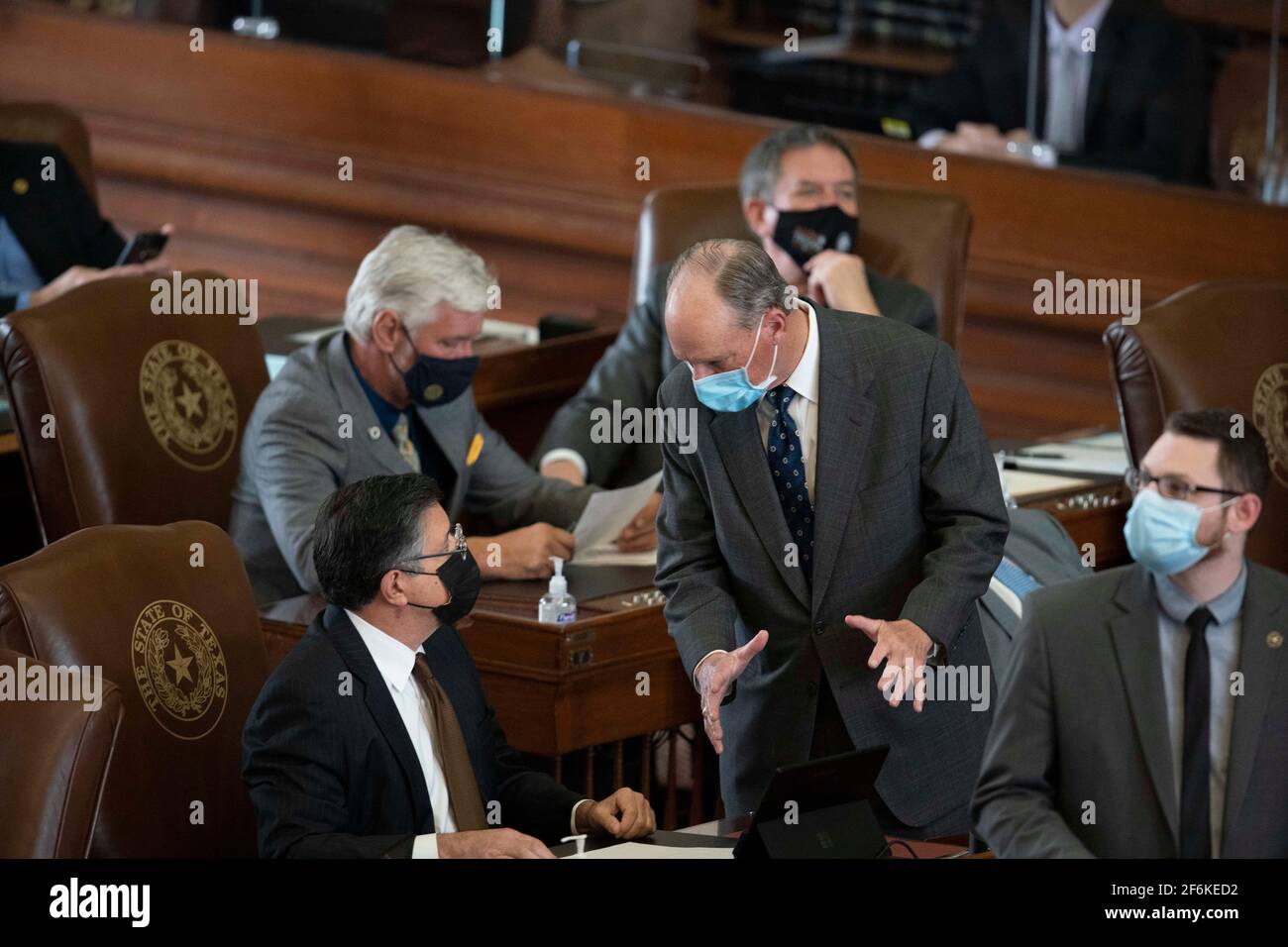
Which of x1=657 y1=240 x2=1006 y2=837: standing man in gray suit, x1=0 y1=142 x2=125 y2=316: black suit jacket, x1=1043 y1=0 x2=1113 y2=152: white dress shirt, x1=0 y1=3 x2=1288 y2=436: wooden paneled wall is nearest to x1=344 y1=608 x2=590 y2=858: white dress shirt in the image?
x1=657 y1=240 x2=1006 y2=837: standing man in gray suit

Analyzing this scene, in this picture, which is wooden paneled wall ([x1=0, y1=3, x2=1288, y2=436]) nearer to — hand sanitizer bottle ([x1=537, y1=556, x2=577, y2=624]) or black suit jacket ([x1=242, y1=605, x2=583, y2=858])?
hand sanitizer bottle ([x1=537, y1=556, x2=577, y2=624])

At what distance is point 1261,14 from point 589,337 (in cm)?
→ 187

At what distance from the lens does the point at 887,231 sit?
16.0 feet

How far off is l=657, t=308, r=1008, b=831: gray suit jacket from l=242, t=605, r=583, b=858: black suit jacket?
375 millimetres

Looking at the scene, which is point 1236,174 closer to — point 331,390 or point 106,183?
point 331,390

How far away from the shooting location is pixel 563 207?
6301 mm

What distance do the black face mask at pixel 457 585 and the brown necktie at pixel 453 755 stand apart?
77mm

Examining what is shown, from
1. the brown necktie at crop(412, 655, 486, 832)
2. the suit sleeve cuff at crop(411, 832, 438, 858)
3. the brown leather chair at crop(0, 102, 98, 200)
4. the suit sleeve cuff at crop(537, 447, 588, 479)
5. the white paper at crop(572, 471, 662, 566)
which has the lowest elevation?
the suit sleeve cuff at crop(411, 832, 438, 858)

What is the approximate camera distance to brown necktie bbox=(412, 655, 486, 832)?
2.87 metres

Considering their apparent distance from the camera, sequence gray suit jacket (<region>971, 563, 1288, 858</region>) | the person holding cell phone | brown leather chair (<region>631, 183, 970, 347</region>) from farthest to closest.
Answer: the person holding cell phone, brown leather chair (<region>631, 183, 970, 347</region>), gray suit jacket (<region>971, 563, 1288, 858</region>)

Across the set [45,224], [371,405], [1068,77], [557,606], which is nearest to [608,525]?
[557,606]

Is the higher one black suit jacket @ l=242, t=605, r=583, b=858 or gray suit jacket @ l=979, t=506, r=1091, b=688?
gray suit jacket @ l=979, t=506, r=1091, b=688

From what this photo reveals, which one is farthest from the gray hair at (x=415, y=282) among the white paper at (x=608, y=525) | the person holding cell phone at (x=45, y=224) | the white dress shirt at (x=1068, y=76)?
the white dress shirt at (x=1068, y=76)
